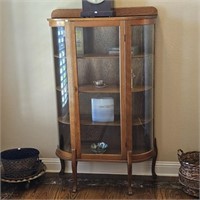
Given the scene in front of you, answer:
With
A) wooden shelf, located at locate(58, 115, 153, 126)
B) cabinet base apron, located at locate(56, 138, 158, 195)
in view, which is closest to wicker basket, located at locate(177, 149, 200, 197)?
cabinet base apron, located at locate(56, 138, 158, 195)

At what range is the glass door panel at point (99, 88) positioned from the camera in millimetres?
2703

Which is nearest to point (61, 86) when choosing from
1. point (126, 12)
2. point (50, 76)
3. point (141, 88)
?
point (50, 76)

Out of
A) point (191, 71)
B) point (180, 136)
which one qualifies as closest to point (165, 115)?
point (180, 136)

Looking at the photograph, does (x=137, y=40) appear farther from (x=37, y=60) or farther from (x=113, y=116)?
(x=37, y=60)

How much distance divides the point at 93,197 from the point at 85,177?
0.34 metres

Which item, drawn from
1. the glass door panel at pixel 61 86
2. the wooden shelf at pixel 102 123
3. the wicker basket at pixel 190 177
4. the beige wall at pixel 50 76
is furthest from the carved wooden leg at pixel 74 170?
the wicker basket at pixel 190 177

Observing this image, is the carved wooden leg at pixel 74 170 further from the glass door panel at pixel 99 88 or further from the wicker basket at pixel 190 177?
the wicker basket at pixel 190 177

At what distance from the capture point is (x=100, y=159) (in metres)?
2.85

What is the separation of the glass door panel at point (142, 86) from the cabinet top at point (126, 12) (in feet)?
0.41

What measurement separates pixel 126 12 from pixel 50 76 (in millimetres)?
844

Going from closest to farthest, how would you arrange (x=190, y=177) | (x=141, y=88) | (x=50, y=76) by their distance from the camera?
(x=190, y=177)
(x=141, y=88)
(x=50, y=76)

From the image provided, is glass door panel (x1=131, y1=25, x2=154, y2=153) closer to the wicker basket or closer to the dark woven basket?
the wicker basket

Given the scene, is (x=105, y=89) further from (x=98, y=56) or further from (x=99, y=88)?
(x=98, y=56)

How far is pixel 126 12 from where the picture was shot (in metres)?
2.82
